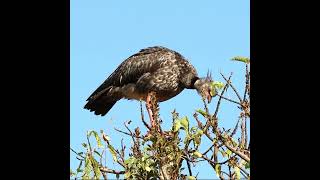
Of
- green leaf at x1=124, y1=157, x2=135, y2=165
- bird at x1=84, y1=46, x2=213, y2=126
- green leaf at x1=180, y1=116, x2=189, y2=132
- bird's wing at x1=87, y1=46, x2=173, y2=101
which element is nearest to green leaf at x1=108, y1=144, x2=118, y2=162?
green leaf at x1=124, y1=157, x2=135, y2=165

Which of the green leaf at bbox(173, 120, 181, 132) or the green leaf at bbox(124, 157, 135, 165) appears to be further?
the green leaf at bbox(124, 157, 135, 165)

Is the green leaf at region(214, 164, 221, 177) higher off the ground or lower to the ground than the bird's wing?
lower

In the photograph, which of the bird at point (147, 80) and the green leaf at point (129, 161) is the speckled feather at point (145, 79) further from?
the green leaf at point (129, 161)

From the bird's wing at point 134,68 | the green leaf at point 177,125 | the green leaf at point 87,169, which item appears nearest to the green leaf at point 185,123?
the green leaf at point 177,125

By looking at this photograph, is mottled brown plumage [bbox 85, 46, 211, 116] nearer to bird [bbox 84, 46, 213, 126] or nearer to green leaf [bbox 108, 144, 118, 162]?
bird [bbox 84, 46, 213, 126]

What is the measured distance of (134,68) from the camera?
1111cm

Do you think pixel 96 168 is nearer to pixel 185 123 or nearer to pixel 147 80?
pixel 185 123

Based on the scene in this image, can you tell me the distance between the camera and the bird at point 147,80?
1083 cm

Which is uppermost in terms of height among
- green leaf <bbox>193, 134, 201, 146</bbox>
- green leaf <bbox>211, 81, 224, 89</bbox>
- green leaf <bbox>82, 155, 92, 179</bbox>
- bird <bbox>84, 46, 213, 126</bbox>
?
bird <bbox>84, 46, 213, 126</bbox>

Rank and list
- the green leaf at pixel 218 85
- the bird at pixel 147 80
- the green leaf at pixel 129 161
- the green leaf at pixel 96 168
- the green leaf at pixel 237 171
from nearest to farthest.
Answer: the green leaf at pixel 237 171, the green leaf at pixel 218 85, the green leaf at pixel 96 168, the green leaf at pixel 129 161, the bird at pixel 147 80

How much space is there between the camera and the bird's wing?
36.2ft
